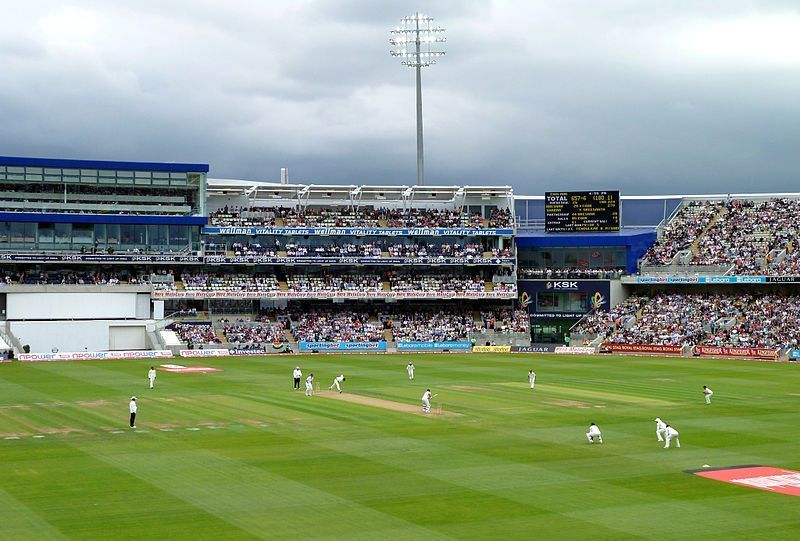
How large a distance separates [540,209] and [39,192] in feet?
154

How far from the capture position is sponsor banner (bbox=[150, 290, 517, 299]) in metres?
81.3

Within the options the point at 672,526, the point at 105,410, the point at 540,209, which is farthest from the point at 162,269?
the point at 672,526

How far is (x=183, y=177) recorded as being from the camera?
85.1m

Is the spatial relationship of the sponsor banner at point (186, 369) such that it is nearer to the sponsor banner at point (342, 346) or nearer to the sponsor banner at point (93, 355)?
the sponsor banner at point (93, 355)

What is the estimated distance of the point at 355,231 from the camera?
87.9 metres

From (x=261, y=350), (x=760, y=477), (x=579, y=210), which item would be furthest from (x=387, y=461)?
(x=579, y=210)

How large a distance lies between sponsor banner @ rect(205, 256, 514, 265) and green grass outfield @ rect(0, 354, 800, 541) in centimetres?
3210

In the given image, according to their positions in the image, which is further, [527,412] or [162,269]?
[162,269]

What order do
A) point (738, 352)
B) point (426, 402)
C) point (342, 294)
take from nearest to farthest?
point (426, 402) < point (738, 352) < point (342, 294)

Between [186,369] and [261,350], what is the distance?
15663mm

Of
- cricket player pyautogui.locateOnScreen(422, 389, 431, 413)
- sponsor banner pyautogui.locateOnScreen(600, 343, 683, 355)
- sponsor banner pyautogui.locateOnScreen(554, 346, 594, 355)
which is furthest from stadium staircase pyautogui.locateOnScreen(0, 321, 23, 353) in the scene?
sponsor banner pyautogui.locateOnScreen(600, 343, 683, 355)

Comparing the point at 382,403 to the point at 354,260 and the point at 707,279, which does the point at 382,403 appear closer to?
the point at 354,260

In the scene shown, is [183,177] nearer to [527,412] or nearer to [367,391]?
[367,391]

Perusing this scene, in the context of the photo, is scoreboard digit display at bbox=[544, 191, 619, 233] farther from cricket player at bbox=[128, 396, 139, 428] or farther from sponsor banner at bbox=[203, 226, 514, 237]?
cricket player at bbox=[128, 396, 139, 428]
